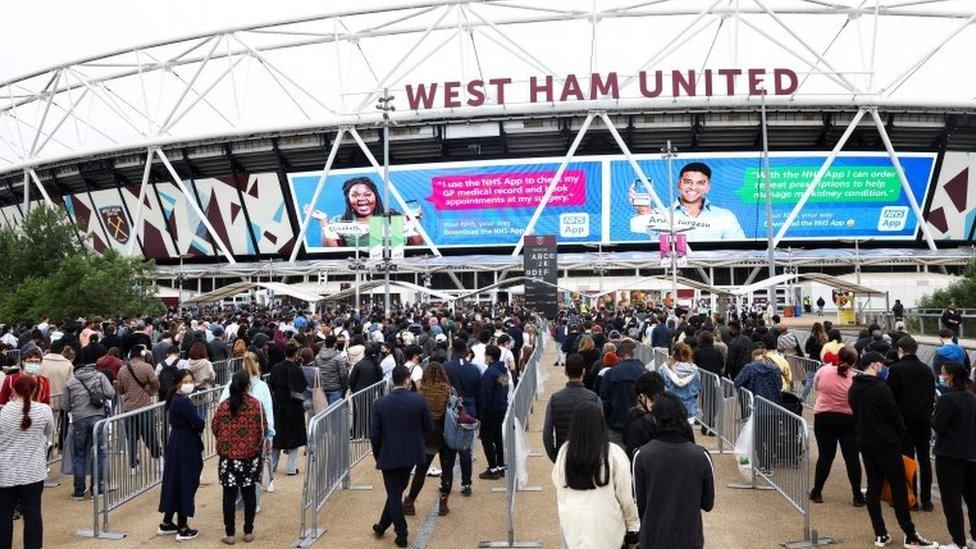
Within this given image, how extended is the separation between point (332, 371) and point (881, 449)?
811 centimetres

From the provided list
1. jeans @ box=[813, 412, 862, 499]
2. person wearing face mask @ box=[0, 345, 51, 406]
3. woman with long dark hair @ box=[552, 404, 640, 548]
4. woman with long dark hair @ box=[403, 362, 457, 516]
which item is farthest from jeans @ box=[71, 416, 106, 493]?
jeans @ box=[813, 412, 862, 499]

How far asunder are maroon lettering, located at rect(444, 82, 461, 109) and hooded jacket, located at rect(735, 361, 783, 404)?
143 feet

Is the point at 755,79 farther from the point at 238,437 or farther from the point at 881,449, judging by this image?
the point at 238,437

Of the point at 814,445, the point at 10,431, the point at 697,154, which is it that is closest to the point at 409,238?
the point at 697,154

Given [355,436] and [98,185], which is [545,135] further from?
[355,436]

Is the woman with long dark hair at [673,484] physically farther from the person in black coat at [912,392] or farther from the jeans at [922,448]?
the jeans at [922,448]

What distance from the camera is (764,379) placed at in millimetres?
10820

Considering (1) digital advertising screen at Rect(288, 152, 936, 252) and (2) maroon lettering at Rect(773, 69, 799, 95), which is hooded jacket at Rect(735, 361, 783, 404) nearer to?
(1) digital advertising screen at Rect(288, 152, 936, 252)

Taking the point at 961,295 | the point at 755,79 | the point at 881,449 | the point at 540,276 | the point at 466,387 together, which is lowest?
the point at 881,449

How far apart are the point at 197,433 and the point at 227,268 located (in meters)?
53.3

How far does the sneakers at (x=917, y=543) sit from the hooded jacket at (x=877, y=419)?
78 cm

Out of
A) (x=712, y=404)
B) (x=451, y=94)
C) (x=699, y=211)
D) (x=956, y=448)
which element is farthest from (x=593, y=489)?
(x=699, y=211)

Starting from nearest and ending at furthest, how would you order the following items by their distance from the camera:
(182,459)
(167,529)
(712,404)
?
(182,459), (167,529), (712,404)

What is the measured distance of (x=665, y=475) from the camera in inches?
198
